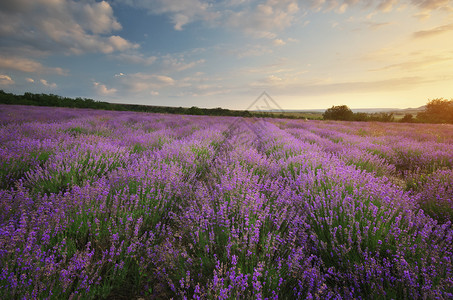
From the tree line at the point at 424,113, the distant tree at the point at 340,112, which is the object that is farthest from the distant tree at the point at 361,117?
the distant tree at the point at 340,112

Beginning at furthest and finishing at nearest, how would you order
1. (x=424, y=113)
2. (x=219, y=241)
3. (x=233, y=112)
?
(x=424, y=113) → (x=233, y=112) → (x=219, y=241)

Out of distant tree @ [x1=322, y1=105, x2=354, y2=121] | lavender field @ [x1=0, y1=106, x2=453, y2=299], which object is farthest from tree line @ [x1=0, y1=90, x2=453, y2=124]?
lavender field @ [x1=0, y1=106, x2=453, y2=299]

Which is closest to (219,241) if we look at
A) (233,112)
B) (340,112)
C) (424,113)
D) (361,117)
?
(233,112)

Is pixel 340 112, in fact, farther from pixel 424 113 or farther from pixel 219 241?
pixel 219 241

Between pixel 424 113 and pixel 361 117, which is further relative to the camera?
pixel 424 113

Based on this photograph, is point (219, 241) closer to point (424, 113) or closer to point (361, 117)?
point (361, 117)

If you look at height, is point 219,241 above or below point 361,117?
below

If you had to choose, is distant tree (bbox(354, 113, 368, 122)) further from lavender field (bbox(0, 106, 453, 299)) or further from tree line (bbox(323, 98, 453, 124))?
lavender field (bbox(0, 106, 453, 299))

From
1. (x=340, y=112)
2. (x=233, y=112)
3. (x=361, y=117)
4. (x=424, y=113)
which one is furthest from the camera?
(x=340, y=112)

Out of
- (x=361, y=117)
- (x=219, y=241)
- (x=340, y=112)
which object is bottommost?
(x=219, y=241)

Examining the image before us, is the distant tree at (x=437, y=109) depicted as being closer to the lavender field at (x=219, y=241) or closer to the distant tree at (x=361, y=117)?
the distant tree at (x=361, y=117)

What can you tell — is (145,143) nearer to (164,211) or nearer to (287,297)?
(164,211)

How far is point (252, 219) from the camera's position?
1.81 m

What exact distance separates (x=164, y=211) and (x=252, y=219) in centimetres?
106
